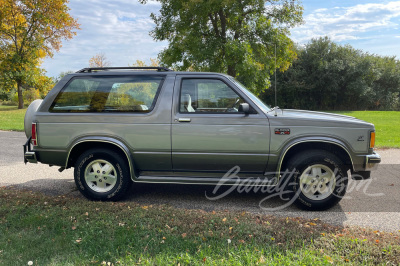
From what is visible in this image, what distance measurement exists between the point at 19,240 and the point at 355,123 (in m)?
4.65

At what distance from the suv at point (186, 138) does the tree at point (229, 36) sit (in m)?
10.5

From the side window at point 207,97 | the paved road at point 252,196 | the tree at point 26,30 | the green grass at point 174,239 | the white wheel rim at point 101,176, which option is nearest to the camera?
the green grass at point 174,239

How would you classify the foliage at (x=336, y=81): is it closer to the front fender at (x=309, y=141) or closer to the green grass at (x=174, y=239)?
the front fender at (x=309, y=141)

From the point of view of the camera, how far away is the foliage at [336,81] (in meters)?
39.2

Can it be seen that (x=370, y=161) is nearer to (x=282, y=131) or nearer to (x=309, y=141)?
(x=309, y=141)

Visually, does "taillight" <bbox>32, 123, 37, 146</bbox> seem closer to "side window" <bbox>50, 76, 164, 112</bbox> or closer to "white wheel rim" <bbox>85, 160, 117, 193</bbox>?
"side window" <bbox>50, 76, 164, 112</bbox>

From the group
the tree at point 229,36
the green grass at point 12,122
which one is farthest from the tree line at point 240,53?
the green grass at point 12,122

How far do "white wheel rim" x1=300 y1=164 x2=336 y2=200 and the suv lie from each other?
0.05 feet

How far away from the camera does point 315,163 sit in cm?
477

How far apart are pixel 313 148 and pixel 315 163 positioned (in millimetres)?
276

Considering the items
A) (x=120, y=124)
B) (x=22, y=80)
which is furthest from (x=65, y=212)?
(x=22, y=80)

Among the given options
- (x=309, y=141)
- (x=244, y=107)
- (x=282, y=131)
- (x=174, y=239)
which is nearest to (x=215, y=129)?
(x=244, y=107)

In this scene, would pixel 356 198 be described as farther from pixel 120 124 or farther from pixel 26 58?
pixel 26 58

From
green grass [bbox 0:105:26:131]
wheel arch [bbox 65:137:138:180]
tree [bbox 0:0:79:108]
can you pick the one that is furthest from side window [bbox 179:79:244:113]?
tree [bbox 0:0:79:108]
